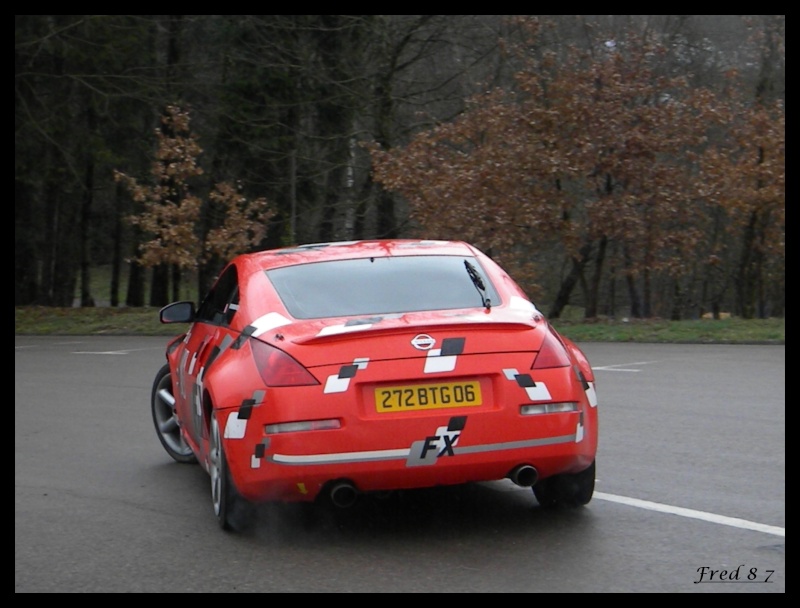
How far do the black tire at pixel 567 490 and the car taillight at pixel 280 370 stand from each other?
152 cm

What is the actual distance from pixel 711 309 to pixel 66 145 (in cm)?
3601

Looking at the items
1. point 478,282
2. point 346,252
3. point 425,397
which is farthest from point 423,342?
point 346,252

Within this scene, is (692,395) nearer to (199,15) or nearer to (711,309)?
(199,15)

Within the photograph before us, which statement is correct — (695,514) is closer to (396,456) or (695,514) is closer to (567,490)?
(567,490)

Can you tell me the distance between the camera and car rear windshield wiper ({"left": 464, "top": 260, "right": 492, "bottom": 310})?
6311 millimetres

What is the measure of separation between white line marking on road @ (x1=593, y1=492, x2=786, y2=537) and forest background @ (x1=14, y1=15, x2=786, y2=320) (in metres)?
18.1

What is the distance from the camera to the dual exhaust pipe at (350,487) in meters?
5.64

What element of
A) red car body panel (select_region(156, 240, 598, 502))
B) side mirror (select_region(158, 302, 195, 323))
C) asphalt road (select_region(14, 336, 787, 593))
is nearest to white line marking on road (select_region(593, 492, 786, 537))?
asphalt road (select_region(14, 336, 787, 593))

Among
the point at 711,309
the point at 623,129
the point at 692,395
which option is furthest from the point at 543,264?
the point at 711,309

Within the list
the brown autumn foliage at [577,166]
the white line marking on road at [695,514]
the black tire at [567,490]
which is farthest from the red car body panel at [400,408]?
the brown autumn foliage at [577,166]

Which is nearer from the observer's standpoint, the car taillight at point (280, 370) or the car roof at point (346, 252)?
the car taillight at point (280, 370)

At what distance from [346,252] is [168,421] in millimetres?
2487

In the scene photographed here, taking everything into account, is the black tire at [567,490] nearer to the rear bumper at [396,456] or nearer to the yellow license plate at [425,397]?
the rear bumper at [396,456]

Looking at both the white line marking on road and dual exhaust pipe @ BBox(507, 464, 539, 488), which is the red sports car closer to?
dual exhaust pipe @ BBox(507, 464, 539, 488)
